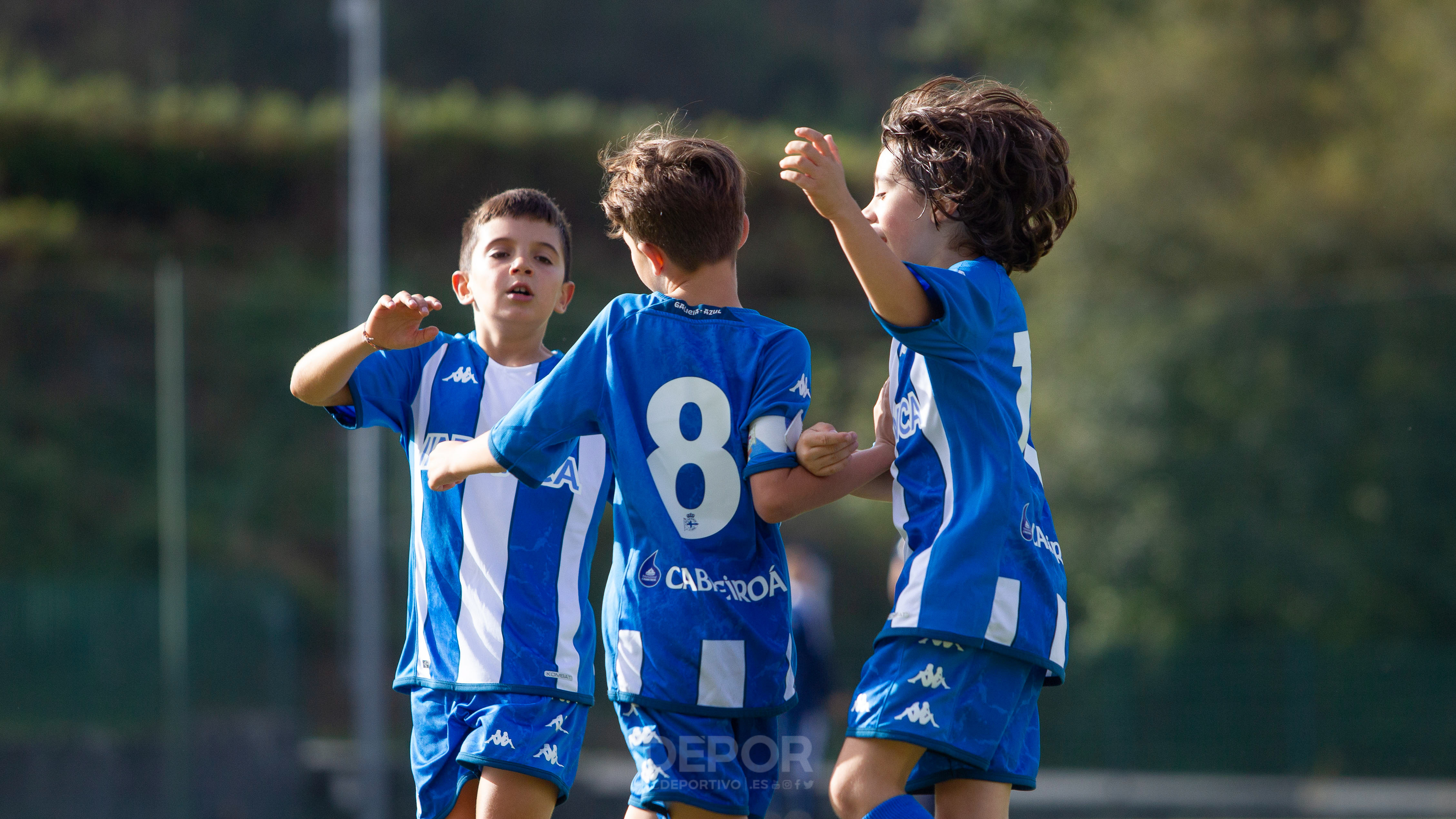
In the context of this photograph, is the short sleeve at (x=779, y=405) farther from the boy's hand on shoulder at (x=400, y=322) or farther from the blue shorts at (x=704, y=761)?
the boy's hand on shoulder at (x=400, y=322)

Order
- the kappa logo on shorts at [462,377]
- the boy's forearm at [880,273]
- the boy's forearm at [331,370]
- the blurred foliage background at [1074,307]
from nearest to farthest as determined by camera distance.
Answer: the boy's forearm at [880,273], the boy's forearm at [331,370], the kappa logo on shorts at [462,377], the blurred foliage background at [1074,307]

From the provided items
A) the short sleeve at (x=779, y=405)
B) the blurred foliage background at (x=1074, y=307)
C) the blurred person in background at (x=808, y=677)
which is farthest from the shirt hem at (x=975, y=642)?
the blurred foliage background at (x=1074, y=307)

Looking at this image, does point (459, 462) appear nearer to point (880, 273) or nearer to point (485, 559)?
point (485, 559)

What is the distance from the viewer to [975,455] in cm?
254

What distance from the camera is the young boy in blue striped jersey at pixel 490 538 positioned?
9.57 feet

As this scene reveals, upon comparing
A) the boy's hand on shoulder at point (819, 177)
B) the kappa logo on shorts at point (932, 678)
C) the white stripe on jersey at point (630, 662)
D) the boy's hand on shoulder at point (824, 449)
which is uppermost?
the boy's hand on shoulder at point (819, 177)

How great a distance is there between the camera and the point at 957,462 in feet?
8.38

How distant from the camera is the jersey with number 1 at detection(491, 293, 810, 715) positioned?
2.52 m

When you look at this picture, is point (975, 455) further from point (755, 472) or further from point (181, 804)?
point (181, 804)

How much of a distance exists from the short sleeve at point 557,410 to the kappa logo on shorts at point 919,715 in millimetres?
803

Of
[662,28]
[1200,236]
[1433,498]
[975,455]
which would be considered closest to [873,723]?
[975,455]

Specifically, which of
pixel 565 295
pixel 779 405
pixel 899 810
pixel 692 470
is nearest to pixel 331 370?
pixel 565 295

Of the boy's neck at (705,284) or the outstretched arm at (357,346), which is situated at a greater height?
A: the boy's neck at (705,284)

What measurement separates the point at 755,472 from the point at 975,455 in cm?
42
